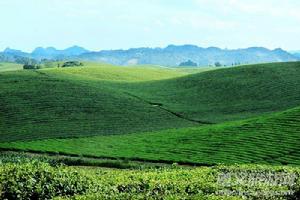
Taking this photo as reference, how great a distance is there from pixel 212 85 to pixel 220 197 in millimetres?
104176

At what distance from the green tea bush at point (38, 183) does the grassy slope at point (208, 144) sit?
1350 inches

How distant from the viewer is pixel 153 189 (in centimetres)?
2750

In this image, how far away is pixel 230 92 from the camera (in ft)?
389

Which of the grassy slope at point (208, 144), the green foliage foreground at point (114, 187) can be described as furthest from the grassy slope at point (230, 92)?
the green foliage foreground at point (114, 187)

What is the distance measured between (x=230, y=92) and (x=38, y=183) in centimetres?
9555

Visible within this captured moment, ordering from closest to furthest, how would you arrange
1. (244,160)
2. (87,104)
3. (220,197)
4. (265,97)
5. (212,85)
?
(220,197) < (244,160) < (87,104) < (265,97) < (212,85)

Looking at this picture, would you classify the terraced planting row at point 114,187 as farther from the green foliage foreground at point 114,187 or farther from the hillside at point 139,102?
the hillside at point 139,102

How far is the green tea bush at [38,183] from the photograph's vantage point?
2552 centimetres

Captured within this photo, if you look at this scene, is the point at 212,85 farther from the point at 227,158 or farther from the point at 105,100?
the point at 227,158

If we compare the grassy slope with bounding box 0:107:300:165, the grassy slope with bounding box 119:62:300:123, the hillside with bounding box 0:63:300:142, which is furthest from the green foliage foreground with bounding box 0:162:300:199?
the grassy slope with bounding box 119:62:300:123

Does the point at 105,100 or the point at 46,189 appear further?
the point at 105,100

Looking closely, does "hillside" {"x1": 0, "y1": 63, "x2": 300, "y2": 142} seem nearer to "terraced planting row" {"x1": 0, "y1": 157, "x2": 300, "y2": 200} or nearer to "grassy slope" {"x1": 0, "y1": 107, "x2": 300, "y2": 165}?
"grassy slope" {"x1": 0, "y1": 107, "x2": 300, "y2": 165}

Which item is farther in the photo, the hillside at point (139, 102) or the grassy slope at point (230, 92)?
the grassy slope at point (230, 92)

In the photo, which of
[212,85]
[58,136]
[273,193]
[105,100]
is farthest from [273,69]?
[273,193]
